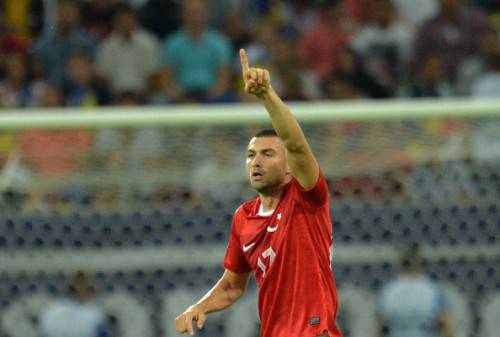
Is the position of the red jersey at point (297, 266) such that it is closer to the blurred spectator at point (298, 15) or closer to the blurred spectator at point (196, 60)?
the blurred spectator at point (196, 60)

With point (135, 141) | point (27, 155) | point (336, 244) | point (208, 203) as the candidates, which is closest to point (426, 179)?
point (336, 244)

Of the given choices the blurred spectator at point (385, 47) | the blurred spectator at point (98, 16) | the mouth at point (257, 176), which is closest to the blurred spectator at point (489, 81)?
the blurred spectator at point (385, 47)

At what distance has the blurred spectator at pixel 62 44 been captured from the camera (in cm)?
1048

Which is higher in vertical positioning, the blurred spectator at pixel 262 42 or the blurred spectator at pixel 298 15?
the blurred spectator at pixel 298 15

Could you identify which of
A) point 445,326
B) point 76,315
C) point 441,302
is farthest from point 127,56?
point 445,326

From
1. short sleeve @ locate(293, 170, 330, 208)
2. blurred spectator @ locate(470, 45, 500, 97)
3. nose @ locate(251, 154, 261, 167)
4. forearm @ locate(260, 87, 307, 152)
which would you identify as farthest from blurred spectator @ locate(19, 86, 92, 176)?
blurred spectator @ locate(470, 45, 500, 97)

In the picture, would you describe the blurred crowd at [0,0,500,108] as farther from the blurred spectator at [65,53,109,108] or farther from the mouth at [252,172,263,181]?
the mouth at [252,172,263,181]

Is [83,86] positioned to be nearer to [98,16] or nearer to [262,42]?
[98,16]

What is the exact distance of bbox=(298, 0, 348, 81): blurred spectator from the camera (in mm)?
10359

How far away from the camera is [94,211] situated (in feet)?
24.5

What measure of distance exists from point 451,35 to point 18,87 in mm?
3745

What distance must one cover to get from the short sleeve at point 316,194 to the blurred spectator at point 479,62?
530 cm

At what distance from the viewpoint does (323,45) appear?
34.4ft

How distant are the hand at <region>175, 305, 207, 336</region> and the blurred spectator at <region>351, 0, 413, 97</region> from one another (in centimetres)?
537
